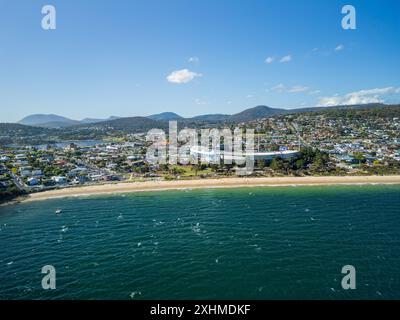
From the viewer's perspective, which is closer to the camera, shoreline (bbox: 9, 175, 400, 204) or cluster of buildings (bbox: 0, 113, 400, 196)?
shoreline (bbox: 9, 175, 400, 204)

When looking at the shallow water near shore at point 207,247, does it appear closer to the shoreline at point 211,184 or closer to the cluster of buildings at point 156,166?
the shoreline at point 211,184

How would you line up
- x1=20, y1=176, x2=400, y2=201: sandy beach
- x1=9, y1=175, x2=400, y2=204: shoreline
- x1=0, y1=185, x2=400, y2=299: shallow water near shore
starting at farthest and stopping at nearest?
x1=20, y1=176, x2=400, y2=201: sandy beach
x1=9, y1=175, x2=400, y2=204: shoreline
x1=0, y1=185, x2=400, y2=299: shallow water near shore

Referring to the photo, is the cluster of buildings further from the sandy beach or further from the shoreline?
the sandy beach

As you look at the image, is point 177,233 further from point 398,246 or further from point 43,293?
point 398,246

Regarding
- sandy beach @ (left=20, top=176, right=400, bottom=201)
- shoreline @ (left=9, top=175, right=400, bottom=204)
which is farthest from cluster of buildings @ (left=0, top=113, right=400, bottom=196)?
sandy beach @ (left=20, top=176, right=400, bottom=201)

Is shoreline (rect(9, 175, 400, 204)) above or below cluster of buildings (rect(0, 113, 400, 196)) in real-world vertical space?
below
